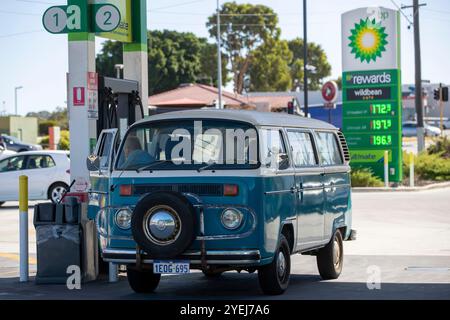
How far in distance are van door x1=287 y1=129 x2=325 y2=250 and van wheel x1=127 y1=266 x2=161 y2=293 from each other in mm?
1739

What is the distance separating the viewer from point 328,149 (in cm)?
1352

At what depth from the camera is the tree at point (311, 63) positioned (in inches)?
4441

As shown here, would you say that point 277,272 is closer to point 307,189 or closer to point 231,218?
point 231,218

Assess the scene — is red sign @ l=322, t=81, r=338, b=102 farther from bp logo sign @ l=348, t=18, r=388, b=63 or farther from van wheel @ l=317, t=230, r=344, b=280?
van wheel @ l=317, t=230, r=344, b=280

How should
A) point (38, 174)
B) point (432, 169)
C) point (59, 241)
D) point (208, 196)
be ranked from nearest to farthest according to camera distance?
point (208, 196), point (59, 241), point (38, 174), point (432, 169)

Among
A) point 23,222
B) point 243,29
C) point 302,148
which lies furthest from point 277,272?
point 243,29

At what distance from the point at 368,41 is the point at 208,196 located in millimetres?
24906

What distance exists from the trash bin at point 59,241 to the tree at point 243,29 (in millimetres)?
→ 79190

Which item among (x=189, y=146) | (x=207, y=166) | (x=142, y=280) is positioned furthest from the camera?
(x=142, y=280)

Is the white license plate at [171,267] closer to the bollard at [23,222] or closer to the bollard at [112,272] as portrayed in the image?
the bollard at [112,272]

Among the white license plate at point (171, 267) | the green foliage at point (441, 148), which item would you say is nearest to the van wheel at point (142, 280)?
the white license plate at point (171, 267)

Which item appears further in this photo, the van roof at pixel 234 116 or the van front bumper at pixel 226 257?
the van roof at pixel 234 116

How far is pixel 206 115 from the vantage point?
451 inches
